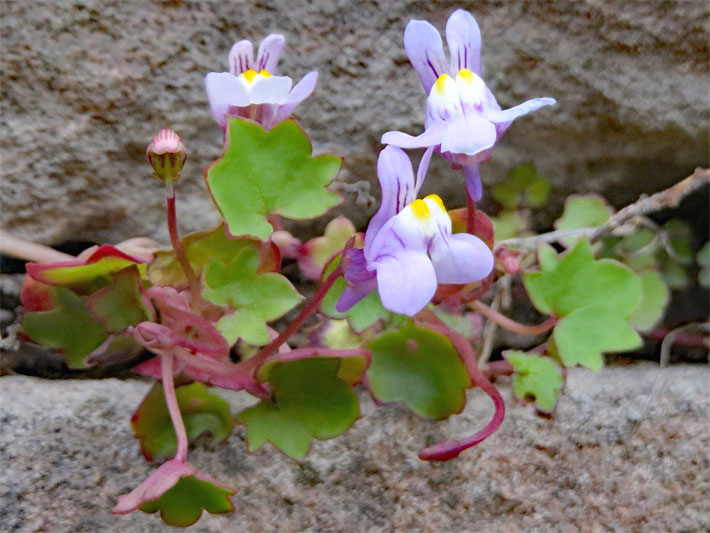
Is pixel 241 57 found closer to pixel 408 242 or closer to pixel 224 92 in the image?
pixel 224 92

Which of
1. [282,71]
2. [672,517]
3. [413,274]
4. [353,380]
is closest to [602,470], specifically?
[672,517]

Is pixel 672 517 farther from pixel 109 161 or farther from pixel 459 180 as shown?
pixel 109 161

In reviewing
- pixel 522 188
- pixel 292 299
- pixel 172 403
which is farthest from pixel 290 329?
pixel 522 188

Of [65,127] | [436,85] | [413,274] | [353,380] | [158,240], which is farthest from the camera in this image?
[158,240]

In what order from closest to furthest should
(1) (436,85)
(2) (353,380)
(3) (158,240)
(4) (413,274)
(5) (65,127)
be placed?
1. (4) (413,274)
2. (1) (436,85)
3. (2) (353,380)
4. (5) (65,127)
5. (3) (158,240)

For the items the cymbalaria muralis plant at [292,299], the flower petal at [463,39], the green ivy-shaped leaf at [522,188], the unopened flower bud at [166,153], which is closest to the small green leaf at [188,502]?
the cymbalaria muralis plant at [292,299]

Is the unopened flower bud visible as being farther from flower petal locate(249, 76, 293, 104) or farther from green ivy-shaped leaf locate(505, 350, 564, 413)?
green ivy-shaped leaf locate(505, 350, 564, 413)
